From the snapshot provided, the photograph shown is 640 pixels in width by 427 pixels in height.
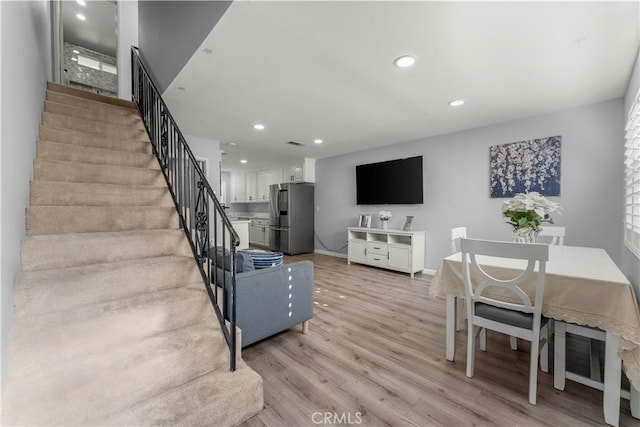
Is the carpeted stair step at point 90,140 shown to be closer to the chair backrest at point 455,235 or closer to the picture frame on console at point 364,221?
the chair backrest at point 455,235

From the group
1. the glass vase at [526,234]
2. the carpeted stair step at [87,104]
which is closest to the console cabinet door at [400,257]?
the glass vase at [526,234]

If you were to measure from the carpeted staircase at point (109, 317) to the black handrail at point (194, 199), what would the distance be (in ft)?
0.31

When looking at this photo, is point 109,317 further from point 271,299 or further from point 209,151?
point 209,151

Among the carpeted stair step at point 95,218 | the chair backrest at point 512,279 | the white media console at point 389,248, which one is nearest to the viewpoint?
the chair backrest at point 512,279

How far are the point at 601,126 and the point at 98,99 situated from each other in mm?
6167

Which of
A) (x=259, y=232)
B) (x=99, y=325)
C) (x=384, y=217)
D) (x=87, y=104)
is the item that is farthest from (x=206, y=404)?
(x=259, y=232)

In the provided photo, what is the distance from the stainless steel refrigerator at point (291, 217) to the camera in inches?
252

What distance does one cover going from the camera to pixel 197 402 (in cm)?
130

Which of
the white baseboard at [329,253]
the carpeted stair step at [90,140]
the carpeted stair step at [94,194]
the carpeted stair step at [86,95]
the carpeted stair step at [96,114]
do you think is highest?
the carpeted stair step at [86,95]

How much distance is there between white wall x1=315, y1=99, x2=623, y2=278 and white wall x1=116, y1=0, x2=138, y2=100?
418 centimetres

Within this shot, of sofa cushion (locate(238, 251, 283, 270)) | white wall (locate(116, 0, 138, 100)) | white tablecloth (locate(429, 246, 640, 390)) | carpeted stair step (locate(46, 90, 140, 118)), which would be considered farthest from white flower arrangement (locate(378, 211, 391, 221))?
white wall (locate(116, 0, 138, 100))

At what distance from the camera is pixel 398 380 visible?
1761 millimetres

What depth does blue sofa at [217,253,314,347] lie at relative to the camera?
78.5 inches

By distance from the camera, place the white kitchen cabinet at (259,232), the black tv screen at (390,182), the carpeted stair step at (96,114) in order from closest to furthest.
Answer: the carpeted stair step at (96,114)
the black tv screen at (390,182)
the white kitchen cabinet at (259,232)
